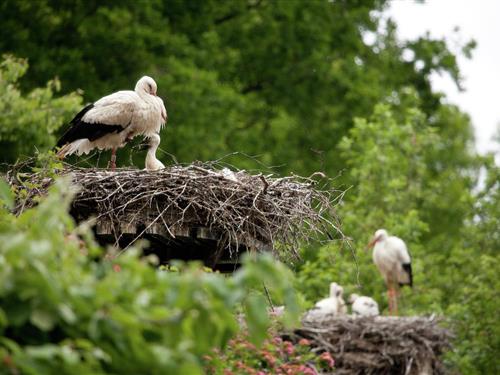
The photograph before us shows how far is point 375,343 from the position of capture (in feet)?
37.3

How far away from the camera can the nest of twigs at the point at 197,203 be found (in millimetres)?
6062

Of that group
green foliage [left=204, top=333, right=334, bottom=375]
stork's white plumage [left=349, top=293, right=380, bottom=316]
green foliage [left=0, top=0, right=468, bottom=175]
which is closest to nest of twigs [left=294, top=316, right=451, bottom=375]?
stork's white plumage [left=349, top=293, right=380, bottom=316]

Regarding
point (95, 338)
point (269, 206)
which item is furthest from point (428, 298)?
point (95, 338)

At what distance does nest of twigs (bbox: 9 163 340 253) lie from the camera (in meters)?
6.06

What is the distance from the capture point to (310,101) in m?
22.1

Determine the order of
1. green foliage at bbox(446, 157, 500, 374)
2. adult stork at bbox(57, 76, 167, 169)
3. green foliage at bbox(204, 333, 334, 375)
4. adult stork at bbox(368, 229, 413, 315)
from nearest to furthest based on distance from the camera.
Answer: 1. green foliage at bbox(204, 333, 334, 375)
2. adult stork at bbox(57, 76, 167, 169)
3. adult stork at bbox(368, 229, 413, 315)
4. green foliage at bbox(446, 157, 500, 374)

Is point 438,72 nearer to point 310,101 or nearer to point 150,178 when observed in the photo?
point 310,101

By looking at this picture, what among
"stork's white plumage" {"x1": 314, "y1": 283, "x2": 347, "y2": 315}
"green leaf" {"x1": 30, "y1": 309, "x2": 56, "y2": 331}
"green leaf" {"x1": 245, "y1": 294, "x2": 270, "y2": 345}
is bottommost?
"green leaf" {"x1": 30, "y1": 309, "x2": 56, "y2": 331}

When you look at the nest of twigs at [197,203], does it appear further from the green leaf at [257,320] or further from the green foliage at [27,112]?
the green foliage at [27,112]

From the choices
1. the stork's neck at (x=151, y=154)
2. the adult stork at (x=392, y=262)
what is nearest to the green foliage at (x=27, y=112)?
the stork's neck at (x=151, y=154)

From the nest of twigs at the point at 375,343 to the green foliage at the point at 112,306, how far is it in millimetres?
8230

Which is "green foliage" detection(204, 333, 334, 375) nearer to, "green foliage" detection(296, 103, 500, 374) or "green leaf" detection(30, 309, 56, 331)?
"green leaf" detection(30, 309, 56, 331)

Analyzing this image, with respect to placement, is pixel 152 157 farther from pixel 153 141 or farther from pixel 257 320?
pixel 257 320

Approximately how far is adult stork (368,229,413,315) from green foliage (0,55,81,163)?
4378 millimetres
